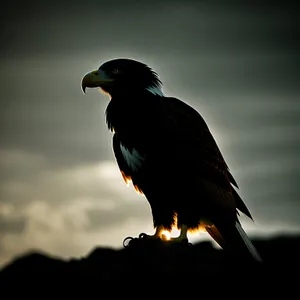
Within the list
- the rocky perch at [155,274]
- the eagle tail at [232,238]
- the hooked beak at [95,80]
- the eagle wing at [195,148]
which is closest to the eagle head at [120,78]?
the hooked beak at [95,80]

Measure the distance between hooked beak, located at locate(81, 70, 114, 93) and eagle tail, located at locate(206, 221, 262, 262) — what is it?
9.36ft

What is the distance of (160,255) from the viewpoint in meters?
5.95

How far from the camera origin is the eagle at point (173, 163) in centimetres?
905

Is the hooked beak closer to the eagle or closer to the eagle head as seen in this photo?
the eagle head

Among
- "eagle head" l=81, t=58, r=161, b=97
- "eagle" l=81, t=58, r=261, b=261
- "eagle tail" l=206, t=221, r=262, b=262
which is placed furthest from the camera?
"eagle head" l=81, t=58, r=161, b=97

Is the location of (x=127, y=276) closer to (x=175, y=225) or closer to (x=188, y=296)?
(x=188, y=296)

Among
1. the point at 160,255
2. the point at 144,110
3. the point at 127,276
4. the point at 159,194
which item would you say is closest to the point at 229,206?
the point at 159,194

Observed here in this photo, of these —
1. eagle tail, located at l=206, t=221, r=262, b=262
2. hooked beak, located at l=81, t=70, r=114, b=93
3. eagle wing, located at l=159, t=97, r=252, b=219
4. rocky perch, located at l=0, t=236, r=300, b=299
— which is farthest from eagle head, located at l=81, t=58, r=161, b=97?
rocky perch, located at l=0, t=236, r=300, b=299

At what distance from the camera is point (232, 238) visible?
891cm

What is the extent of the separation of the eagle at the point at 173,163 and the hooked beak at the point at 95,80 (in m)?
0.15

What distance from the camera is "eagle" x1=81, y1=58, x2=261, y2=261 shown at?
9055 mm

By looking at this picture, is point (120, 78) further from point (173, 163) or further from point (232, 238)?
point (232, 238)

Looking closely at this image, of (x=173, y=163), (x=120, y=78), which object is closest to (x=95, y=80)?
(x=120, y=78)

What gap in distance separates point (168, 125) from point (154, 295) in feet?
14.3
